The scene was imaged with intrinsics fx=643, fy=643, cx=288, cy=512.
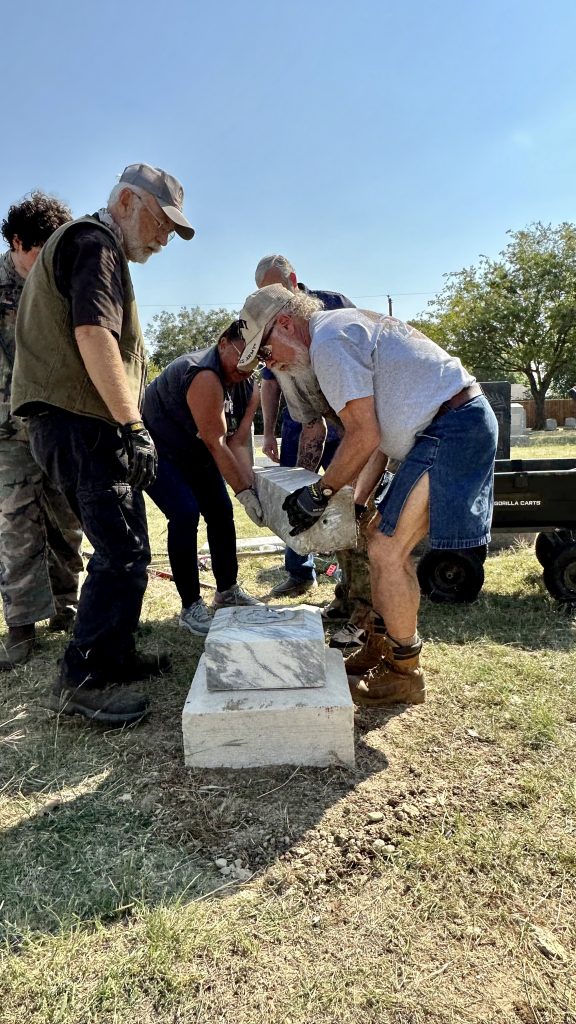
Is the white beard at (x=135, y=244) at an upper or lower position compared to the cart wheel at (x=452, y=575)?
upper

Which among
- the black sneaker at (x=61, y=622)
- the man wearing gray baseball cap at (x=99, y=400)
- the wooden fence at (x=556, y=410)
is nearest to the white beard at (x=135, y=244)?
the man wearing gray baseball cap at (x=99, y=400)

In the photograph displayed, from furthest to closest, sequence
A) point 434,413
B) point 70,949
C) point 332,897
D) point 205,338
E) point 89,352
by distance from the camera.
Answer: point 205,338 → point 434,413 → point 89,352 → point 332,897 → point 70,949

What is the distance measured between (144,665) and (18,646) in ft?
2.52

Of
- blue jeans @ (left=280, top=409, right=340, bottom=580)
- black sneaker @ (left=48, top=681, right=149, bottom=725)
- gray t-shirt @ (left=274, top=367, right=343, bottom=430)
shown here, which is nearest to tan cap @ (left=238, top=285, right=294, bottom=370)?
gray t-shirt @ (left=274, top=367, right=343, bottom=430)

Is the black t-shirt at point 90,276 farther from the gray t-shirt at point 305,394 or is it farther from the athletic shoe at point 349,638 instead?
the athletic shoe at point 349,638

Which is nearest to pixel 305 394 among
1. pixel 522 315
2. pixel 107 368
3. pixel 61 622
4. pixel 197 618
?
pixel 107 368

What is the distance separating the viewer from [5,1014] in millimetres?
1394

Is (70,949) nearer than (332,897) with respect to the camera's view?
Yes

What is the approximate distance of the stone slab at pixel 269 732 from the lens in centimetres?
225

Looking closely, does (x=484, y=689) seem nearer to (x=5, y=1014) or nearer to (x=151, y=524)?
(x=5, y=1014)

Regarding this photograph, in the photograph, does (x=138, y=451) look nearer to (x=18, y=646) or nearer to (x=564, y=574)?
(x=18, y=646)

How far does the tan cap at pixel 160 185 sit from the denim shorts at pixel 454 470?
4.39ft

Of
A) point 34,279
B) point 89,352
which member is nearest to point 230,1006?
point 89,352

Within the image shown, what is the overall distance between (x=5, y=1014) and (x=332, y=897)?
80 cm
